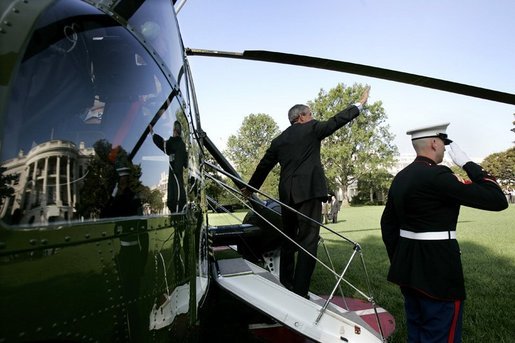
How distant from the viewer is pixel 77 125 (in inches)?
52.8

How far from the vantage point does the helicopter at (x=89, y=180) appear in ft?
3.56

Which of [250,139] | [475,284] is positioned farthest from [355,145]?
[475,284]

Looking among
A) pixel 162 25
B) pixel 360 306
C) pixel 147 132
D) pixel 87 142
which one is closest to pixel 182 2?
pixel 162 25

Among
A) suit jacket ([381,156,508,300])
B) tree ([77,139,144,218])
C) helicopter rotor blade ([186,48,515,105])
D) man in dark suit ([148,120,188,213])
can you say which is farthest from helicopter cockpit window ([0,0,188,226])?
helicopter rotor blade ([186,48,515,105])

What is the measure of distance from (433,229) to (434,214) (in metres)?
0.11

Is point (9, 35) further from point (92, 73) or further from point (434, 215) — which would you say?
point (434, 215)

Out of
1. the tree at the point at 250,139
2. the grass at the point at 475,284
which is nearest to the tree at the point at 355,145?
the tree at the point at 250,139

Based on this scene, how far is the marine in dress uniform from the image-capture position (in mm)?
2553

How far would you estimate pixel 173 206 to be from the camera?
2.00m

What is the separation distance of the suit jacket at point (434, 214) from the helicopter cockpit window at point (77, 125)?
185cm

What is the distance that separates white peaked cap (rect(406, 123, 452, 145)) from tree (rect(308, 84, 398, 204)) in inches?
2042

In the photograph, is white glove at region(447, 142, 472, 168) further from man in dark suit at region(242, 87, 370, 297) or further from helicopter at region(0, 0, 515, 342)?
helicopter at region(0, 0, 515, 342)

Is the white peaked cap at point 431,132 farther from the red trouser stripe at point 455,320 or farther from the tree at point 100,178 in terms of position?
the tree at point 100,178

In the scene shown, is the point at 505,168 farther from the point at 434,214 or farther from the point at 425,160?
the point at 434,214
